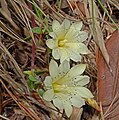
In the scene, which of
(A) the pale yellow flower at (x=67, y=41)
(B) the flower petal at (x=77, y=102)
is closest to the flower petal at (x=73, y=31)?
(A) the pale yellow flower at (x=67, y=41)

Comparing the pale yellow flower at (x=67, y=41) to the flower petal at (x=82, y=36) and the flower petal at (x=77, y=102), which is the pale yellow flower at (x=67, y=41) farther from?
the flower petal at (x=77, y=102)

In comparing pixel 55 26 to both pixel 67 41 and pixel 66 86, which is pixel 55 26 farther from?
pixel 66 86

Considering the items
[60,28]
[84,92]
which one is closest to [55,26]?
[60,28]

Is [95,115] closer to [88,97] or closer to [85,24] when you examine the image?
[88,97]

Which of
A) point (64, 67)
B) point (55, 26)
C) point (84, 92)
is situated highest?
point (55, 26)

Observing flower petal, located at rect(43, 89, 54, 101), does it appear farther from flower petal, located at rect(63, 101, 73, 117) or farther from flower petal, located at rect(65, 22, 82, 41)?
flower petal, located at rect(65, 22, 82, 41)

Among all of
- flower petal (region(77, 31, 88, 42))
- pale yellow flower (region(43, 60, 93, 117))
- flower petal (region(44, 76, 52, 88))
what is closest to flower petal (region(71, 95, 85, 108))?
pale yellow flower (region(43, 60, 93, 117))
